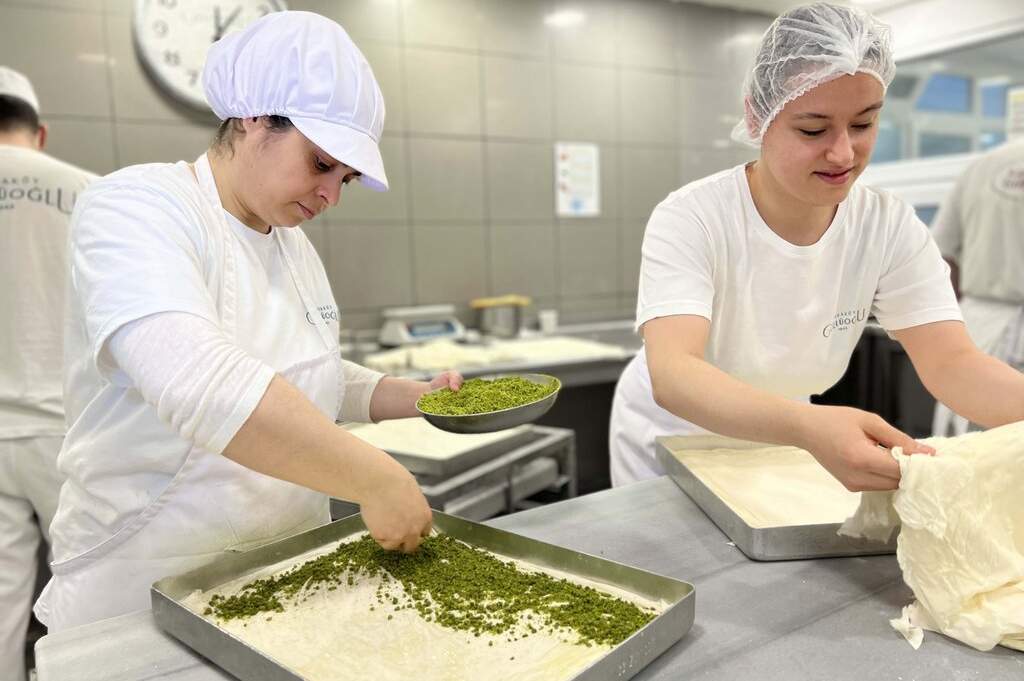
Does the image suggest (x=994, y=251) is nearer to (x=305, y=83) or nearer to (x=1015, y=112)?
(x=1015, y=112)

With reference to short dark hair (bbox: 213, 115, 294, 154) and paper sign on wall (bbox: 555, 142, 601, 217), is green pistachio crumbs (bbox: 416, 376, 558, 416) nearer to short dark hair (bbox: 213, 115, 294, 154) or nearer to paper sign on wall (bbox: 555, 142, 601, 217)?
short dark hair (bbox: 213, 115, 294, 154)

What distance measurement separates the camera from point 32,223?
2.08 m

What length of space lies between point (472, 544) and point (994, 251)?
2.94 m

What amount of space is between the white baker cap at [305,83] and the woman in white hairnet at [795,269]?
62cm

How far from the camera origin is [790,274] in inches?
61.6

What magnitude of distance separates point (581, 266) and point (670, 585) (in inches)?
138

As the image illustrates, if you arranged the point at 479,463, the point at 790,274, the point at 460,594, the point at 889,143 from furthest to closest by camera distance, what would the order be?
the point at 889,143 → the point at 479,463 → the point at 790,274 → the point at 460,594

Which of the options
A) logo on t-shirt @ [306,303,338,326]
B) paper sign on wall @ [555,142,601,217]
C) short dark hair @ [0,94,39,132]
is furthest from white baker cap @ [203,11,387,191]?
Answer: paper sign on wall @ [555,142,601,217]

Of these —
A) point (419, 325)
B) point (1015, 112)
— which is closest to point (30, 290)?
point (419, 325)

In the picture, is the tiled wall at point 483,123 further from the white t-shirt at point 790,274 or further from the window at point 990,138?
the white t-shirt at point 790,274

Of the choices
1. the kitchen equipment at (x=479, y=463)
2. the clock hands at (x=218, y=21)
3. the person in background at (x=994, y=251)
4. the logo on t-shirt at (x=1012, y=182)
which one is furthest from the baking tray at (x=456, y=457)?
the logo on t-shirt at (x=1012, y=182)

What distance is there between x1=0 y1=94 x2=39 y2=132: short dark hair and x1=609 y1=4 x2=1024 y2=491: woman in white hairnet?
6.07ft

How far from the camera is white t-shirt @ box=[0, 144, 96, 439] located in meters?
2.07

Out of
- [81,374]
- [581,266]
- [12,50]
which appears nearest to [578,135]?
[581,266]
